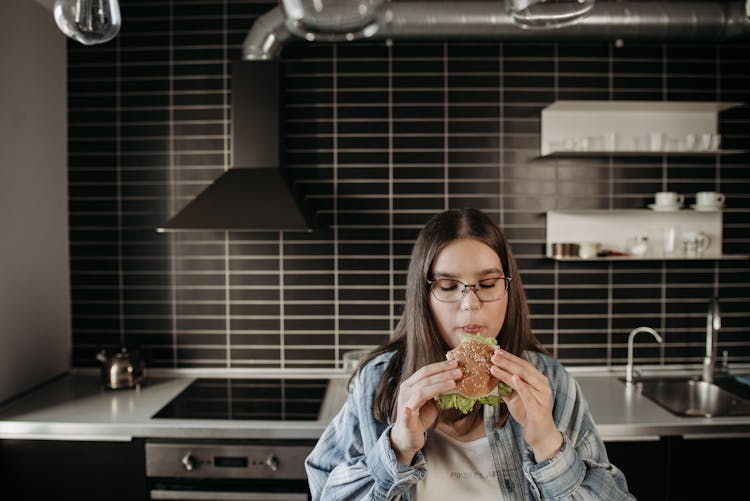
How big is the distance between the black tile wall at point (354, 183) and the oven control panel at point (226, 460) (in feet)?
2.40

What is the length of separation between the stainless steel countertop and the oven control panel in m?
0.05

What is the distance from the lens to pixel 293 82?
2820 mm

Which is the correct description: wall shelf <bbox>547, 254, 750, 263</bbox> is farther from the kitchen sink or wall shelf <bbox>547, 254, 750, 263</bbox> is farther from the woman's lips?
the woman's lips

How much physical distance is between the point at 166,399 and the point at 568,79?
247cm

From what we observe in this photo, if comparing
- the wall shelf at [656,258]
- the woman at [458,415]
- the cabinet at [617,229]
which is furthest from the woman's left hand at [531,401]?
the cabinet at [617,229]

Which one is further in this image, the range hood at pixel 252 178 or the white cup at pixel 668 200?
the white cup at pixel 668 200

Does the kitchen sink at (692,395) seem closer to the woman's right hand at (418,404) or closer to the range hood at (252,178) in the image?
the woman's right hand at (418,404)

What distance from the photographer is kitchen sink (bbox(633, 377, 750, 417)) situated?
245 cm

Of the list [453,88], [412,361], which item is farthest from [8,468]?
[453,88]

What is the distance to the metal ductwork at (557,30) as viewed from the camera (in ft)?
8.30

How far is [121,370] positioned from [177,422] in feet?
1.91

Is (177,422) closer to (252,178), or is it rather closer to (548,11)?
(252,178)

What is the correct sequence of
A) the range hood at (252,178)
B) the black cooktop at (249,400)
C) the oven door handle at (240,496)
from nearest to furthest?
1. the oven door handle at (240,496)
2. the black cooktop at (249,400)
3. the range hood at (252,178)

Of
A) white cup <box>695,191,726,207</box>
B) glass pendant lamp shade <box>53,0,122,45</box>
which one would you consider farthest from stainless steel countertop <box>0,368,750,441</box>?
glass pendant lamp shade <box>53,0,122,45</box>
